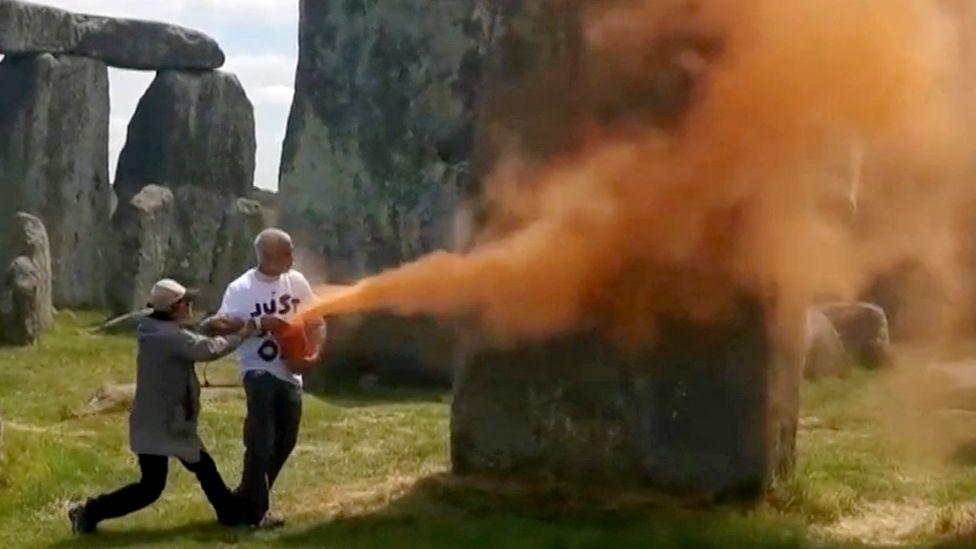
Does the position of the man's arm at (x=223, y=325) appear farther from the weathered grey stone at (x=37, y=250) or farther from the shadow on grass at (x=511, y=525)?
the weathered grey stone at (x=37, y=250)

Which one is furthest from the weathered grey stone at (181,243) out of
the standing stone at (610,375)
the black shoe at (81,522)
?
the black shoe at (81,522)

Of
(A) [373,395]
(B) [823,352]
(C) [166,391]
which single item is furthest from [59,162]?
(C) [166,391]

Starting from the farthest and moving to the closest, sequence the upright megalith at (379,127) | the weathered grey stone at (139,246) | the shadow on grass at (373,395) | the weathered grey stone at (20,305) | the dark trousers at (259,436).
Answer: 1. the weathered grey stone at (139,246)
2. the weathered grey stone at (20,305)
3. the upright megalith at (379,127)
4. the shadow on grass at (373,395)
5. the dark trousers at (259,436)

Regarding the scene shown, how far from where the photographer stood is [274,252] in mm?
10133

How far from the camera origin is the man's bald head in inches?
398

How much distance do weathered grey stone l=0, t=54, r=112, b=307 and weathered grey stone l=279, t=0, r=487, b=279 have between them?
7812mm

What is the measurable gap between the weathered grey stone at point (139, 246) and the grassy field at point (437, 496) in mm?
10205

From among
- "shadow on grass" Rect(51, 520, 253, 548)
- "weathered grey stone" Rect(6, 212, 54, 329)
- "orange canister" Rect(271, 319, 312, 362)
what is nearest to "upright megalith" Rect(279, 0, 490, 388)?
"weathered grey stone" Rect(6, 212, 54, 329)

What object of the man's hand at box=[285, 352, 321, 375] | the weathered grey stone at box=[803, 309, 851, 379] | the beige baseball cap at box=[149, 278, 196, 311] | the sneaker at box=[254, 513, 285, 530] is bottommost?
the sneaker at box=[254, 513, 285, 530]

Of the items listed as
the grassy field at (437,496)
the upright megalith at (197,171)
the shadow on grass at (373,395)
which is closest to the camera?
the grassy field at (437,496)

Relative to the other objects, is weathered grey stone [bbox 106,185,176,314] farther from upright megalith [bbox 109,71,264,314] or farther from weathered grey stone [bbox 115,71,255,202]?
weathered grey stone [bbox 115,71,255,202]

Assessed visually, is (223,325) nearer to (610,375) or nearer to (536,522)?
(536,522)

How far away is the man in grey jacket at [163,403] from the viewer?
389 inches

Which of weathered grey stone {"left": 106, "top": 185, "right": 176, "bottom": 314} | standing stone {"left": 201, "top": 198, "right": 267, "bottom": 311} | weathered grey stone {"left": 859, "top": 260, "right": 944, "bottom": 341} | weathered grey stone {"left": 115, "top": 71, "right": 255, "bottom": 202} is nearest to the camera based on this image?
weathered grey stone {"left": 859, "top": 260, "right": 944, "bottom": 341}
